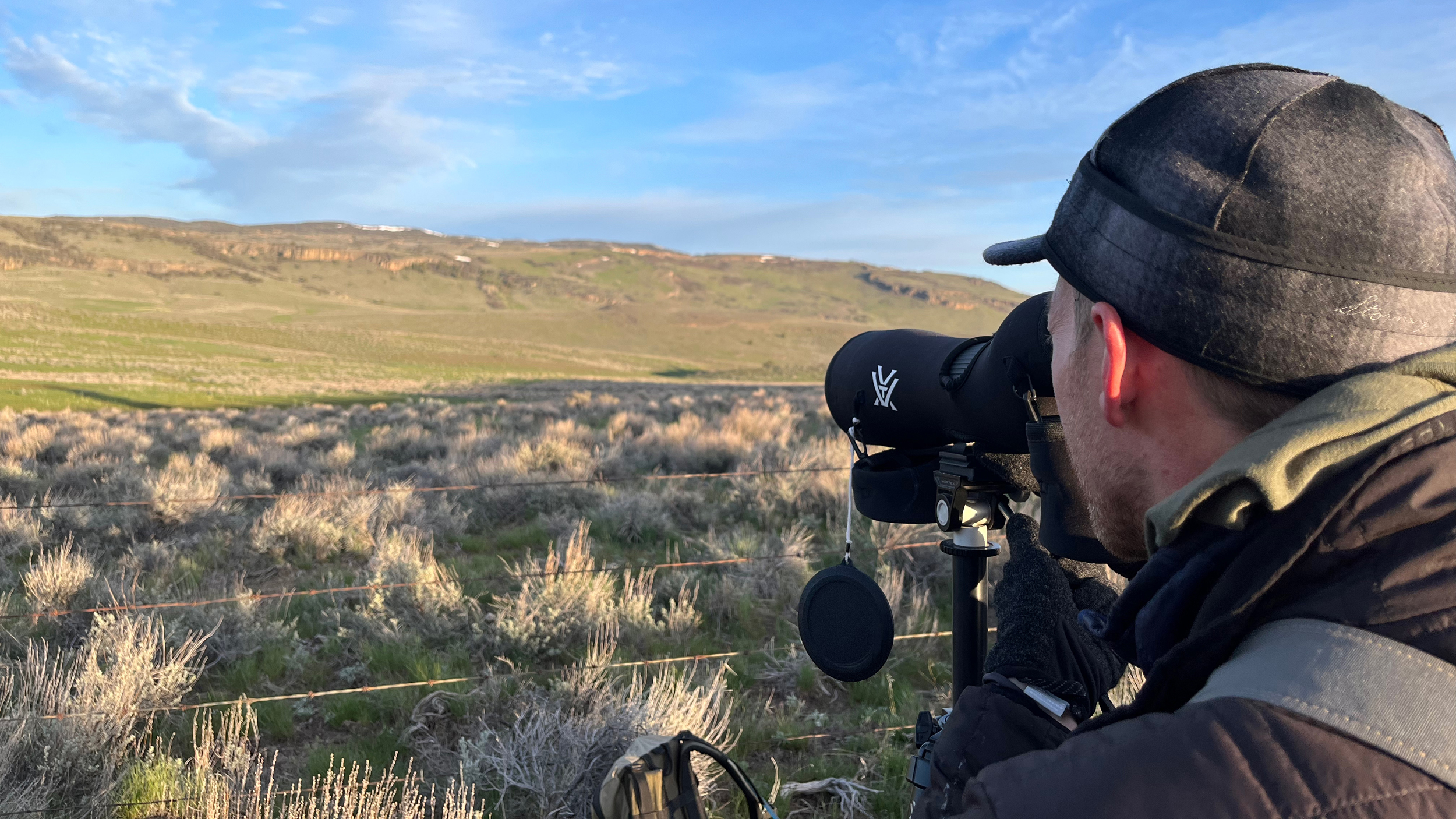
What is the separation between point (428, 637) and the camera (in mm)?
4492

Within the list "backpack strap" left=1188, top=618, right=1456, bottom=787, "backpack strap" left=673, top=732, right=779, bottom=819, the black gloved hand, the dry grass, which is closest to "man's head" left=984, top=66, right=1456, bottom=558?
"backpack strap" left=1188, top=618, right=1456, bottom=787

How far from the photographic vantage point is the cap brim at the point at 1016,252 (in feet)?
5.10

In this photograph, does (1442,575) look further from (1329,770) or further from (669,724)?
(669,724)

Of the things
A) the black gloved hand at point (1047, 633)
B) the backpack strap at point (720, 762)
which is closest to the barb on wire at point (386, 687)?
the backpack strap at point (720, 762)

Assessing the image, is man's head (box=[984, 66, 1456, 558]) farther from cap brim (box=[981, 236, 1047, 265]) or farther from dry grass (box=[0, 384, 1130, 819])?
dry grass (box=[0, 384, 1130, 819])

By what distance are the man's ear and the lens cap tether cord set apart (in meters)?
0.87

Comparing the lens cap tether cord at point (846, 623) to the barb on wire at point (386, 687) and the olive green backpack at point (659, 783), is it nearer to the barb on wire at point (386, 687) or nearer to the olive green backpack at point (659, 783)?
the olive green backpack at point (659, 783)

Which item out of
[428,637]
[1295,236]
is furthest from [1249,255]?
[428,637]

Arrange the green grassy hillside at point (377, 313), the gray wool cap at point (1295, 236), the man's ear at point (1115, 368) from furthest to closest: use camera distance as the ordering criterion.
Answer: the green grassy hillside at point (377, 313) → the man's ear at point (1115, 368) → the gray wool cap at point (1295, 236)

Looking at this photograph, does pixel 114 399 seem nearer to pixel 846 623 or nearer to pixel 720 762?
pixel 720 762

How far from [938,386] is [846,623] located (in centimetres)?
58

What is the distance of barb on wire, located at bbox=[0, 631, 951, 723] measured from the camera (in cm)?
314

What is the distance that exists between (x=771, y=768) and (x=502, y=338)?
7722 cm

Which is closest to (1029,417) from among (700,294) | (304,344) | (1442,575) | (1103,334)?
(1103,334)
